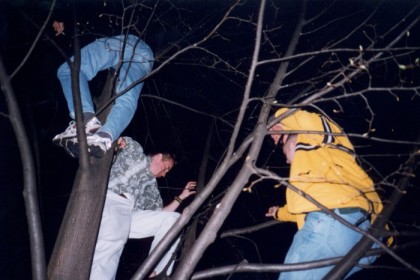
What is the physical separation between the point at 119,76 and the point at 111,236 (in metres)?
1.53

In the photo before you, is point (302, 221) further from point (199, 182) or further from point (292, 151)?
point (199, 182)

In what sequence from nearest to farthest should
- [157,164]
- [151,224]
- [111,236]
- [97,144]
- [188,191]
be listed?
[97,144]
[111,236]
[151,224]
[157,164]
[188,191]

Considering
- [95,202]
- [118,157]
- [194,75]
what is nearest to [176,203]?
[118,157]

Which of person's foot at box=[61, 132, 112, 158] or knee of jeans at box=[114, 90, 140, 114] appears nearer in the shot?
person's foot at box=[61, 132, 112, 158]

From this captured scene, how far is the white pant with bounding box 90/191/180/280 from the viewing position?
2.95 meters

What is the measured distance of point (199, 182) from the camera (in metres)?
4.13

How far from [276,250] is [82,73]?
1561 cm

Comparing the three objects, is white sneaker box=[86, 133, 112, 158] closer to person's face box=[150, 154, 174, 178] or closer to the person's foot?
the person's foot

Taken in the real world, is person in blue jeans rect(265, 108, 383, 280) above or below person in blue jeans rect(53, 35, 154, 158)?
below

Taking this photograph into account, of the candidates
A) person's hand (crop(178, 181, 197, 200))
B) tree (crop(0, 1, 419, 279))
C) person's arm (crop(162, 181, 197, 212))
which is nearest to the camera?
tree (crop(0, 1, 419, 279))

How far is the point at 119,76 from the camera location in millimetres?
3291

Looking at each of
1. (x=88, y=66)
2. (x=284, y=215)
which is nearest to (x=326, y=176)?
(x=284, y=215)

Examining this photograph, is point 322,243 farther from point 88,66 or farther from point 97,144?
point 88,66

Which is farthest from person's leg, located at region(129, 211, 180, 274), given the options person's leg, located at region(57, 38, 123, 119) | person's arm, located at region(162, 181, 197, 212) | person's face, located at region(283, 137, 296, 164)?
person's face, located at region(283, 137, 296, 164)
